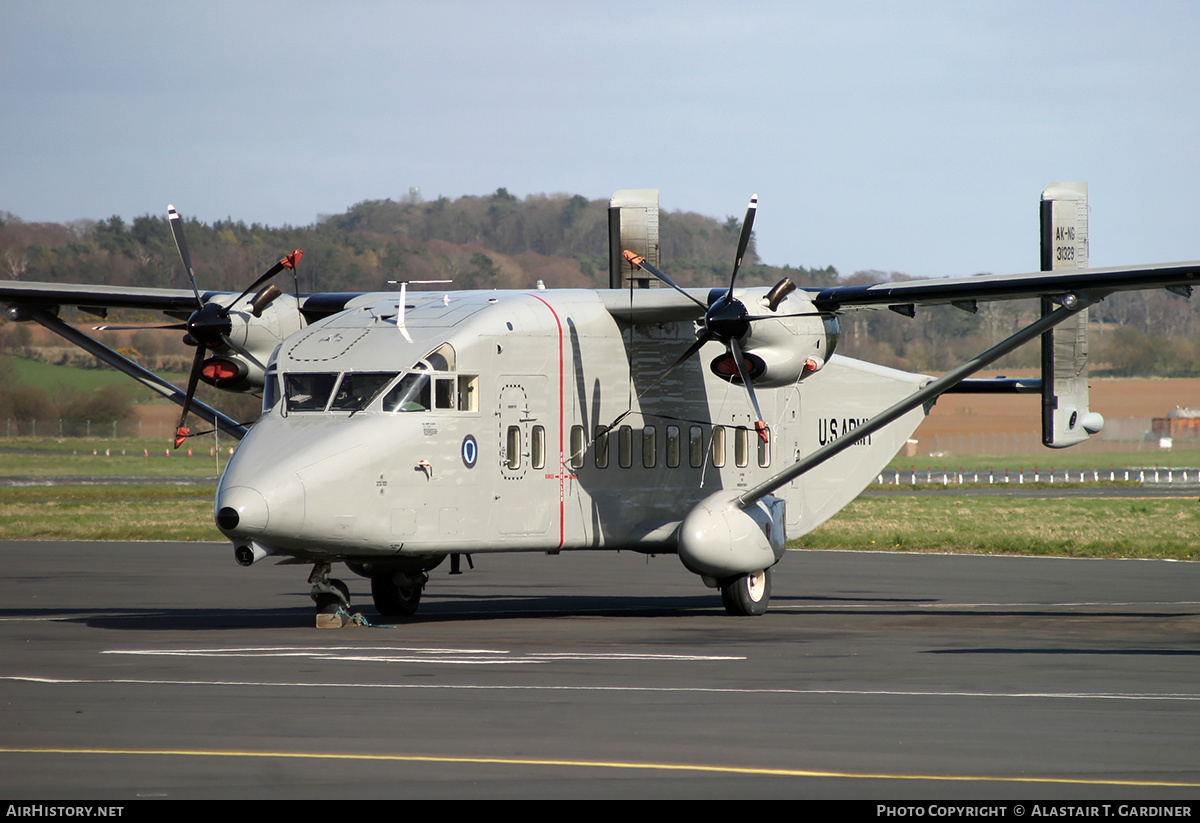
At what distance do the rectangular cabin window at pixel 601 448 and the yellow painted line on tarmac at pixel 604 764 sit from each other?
32.1ft

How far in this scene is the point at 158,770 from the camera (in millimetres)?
7773

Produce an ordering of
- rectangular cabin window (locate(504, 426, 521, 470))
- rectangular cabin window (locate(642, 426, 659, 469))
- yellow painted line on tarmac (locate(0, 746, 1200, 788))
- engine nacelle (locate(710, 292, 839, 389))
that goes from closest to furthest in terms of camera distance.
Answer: yellow painted line on tarmac (locate(0, 746, 1200, 788)), rectangular cabin window (locate(504, 426, 521, 470)), engine nacelle (locate(710, 292, 839, 389)), rectangular cabin window (locate(642, 426, 659, 469))

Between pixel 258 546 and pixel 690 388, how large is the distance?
6.70 meters

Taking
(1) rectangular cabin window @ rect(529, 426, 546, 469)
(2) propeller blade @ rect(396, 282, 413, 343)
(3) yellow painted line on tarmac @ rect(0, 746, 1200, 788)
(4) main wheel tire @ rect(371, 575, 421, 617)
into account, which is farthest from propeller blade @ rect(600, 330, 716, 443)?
(3) yellow painted line on tarmac @ rect(0, 746, 1200, 788)

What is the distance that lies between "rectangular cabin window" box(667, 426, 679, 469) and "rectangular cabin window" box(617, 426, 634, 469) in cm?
63

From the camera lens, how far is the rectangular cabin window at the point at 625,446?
18.2 metres

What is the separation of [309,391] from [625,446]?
4.45 metres

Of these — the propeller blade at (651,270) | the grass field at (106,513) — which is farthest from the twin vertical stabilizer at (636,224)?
the grass field at (106,513)

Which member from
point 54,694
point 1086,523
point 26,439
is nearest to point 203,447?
point 26,439

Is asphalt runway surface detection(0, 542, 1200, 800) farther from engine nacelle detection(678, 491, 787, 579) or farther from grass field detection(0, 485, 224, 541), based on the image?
grass field detection(0, 485, 224, 541)

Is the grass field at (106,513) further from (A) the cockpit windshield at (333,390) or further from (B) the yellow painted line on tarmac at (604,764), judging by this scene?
(B) the yellow painted line on tarmac at (604,764)

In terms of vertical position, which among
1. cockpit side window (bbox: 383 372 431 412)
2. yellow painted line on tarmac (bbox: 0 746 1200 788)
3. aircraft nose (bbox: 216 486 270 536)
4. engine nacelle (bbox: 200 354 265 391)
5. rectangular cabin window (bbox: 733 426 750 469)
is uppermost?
engine nacelle (bbox: 200 354 265 391)

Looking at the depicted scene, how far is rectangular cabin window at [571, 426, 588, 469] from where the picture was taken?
57.8 ft

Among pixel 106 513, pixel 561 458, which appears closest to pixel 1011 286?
pixel 561 458
